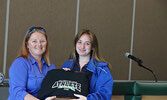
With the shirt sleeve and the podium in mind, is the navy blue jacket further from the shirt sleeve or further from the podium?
the shirt sleeve

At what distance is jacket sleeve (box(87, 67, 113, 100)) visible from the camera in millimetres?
1720

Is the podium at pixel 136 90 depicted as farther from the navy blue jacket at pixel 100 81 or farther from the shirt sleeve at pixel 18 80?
the shirt sleeve at pixel 18 80

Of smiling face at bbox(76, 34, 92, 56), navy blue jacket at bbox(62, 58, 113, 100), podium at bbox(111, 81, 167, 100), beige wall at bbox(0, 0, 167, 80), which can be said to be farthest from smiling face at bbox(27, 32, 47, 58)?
beige wall at bbox(0, 0, 167, 80)

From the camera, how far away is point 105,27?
526 cm

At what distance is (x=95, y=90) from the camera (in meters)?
1.83

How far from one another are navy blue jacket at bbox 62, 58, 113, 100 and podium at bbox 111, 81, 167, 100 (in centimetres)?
36

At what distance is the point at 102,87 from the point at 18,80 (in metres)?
0.62

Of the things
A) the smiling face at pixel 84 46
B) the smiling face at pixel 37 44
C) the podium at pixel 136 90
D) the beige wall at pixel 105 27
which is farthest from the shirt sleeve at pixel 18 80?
the beige wall at pixel 105 27

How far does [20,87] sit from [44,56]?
41cm

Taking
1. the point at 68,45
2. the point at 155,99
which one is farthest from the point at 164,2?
the point at 155,99

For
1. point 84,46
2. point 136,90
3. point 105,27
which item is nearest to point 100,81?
point 84,46

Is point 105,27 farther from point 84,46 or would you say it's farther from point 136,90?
point 84,46

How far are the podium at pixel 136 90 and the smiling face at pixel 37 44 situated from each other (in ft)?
2.40

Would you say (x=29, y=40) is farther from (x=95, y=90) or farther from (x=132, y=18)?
(x=132, y=18)
